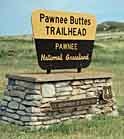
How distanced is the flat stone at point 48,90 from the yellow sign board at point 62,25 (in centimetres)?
163

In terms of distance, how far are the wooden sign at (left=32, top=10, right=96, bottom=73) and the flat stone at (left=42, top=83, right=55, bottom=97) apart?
114cm

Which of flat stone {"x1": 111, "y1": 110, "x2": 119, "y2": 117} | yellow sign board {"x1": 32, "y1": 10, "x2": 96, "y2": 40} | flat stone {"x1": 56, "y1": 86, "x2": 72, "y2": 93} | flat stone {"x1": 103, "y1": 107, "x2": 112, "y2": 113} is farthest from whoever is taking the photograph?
flat stone {"x1": 111, "y1": 110, "x2": 119, "y2": 117}

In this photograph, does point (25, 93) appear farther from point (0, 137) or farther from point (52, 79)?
point (0, 137)

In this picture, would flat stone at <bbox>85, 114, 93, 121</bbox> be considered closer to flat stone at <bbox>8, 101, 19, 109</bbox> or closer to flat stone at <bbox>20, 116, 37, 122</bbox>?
flat stone at <bbox>20, 116, 37, 122</bbox>

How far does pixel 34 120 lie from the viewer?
558 inches

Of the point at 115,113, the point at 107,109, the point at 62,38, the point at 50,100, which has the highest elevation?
the point at 62,38

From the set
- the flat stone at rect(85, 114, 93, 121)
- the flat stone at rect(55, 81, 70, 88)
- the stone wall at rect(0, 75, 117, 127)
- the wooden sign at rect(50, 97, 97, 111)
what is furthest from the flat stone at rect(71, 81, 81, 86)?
the flat stone at rect(85, 114, 93, 121)

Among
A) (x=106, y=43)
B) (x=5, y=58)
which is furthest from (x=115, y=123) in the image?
(x=106, y=43)

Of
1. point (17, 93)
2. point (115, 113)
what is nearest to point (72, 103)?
point (17, 93)

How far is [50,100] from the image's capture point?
1453cm

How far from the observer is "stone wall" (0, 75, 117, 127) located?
1425 cm

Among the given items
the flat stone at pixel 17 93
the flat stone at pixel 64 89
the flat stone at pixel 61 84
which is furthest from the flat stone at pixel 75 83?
the flat stone at pixel 17 93

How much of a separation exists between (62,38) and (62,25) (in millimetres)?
426

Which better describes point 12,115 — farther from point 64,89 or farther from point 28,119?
point 64,89
